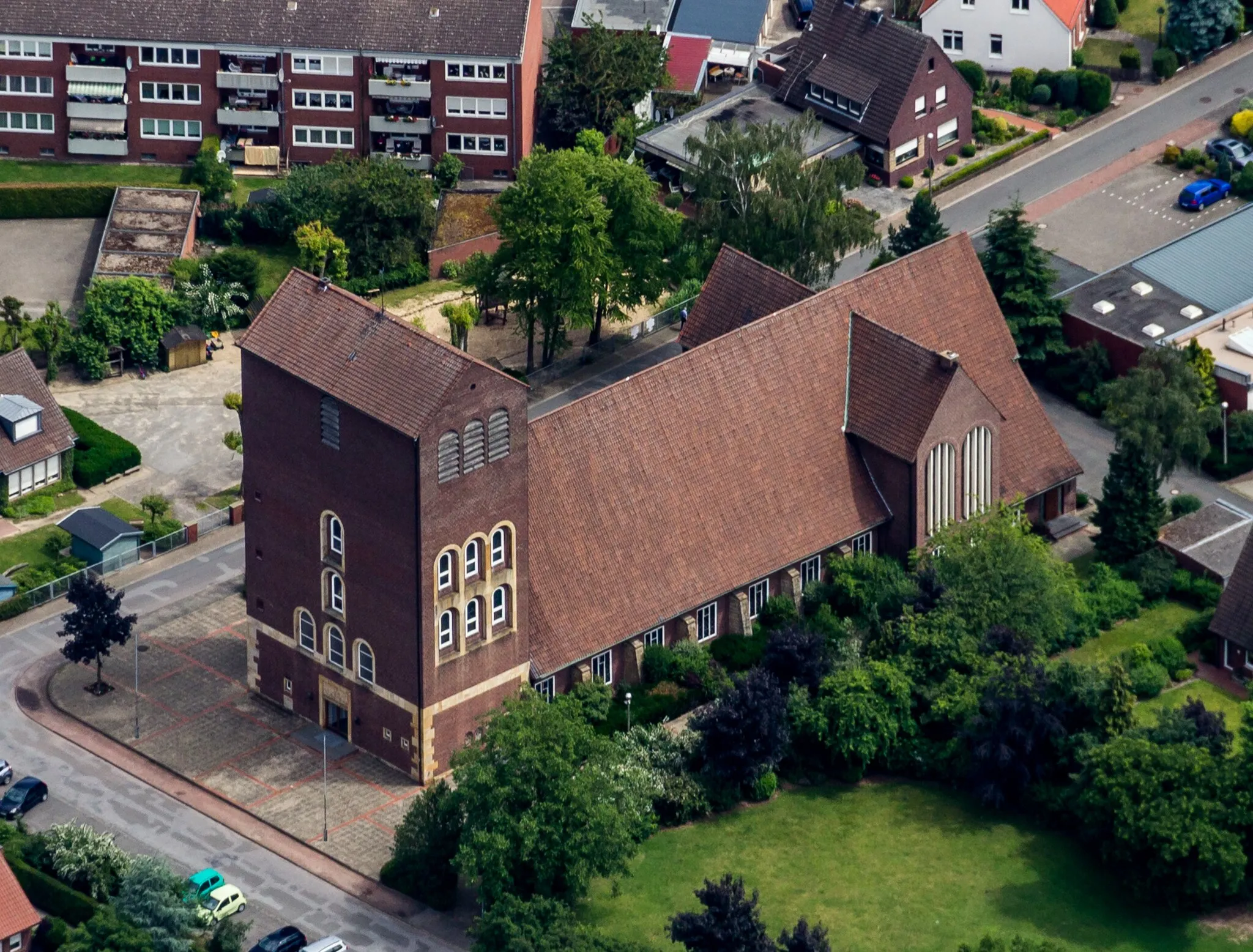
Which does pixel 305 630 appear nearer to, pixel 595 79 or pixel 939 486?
pixel 939 486

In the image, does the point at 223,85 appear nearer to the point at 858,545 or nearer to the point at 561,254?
the point at 561,254

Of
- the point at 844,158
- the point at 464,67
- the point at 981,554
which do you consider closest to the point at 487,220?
the point at 464,67

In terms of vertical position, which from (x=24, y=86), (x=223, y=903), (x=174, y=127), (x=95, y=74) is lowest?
(x=223, y=903)

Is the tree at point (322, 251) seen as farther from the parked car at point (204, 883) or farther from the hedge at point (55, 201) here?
the parked car at point (204, 883)

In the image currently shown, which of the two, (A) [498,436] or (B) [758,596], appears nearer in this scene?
(A) [498,436]

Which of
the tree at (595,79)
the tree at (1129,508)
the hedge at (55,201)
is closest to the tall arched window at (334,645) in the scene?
the tree at (1129,508)

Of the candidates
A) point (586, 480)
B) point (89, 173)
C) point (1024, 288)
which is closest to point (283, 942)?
point (586, 480)

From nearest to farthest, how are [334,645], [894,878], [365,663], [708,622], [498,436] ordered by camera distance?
[894,878]
[498,436]
[365,663]
[334,645]
[708,622]
